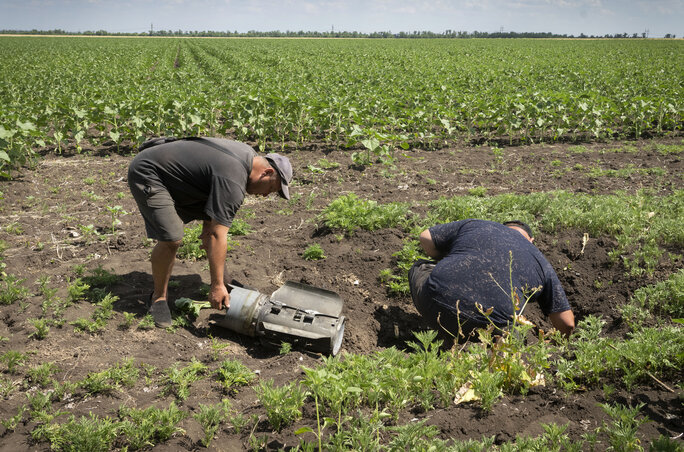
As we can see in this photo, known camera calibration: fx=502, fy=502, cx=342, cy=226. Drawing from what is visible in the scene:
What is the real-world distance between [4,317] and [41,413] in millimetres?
1658

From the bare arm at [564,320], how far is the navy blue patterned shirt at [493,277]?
0.15 feet

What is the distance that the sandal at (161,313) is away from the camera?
4117 mm

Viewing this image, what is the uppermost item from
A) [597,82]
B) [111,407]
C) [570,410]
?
[597,82]

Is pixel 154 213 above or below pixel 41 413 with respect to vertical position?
above

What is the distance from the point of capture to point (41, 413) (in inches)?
111

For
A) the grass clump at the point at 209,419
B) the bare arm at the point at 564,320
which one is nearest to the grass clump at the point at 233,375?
the grass clump at the point at 209,419

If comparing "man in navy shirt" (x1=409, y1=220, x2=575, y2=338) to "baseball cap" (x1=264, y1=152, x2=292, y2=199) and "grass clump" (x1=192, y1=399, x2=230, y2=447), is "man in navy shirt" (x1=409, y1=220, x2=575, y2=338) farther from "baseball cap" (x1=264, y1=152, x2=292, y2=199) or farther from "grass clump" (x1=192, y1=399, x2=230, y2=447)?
"grass clump" (x1=192, y1=399, x2=230, y2=447)

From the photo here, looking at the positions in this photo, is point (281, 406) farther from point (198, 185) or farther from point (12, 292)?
point (12, 292)

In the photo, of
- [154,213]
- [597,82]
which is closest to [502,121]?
[154,213]

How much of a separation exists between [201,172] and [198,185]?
153 mm

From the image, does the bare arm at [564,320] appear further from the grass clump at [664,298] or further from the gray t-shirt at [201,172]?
the gray t-shirt at [201,172]

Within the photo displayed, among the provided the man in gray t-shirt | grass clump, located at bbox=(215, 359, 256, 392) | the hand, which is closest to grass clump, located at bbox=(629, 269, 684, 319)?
the man in gray t-shirt

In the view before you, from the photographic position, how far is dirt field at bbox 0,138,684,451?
2812mm

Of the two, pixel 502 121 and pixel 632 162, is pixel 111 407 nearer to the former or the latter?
pixel 632 162
